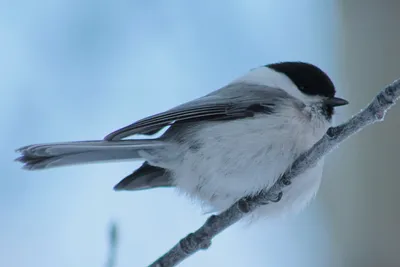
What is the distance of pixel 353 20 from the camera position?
2066 millimetres

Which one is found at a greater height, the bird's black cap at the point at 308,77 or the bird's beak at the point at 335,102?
the bird's black cap at the point at 308,77

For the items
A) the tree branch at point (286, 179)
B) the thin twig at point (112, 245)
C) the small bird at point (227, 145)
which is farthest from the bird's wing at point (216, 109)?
the thin twig at point (112, 245)

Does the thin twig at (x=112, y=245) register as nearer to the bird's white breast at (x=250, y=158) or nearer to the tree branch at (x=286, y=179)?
the tree branch at (x=286, y=179)

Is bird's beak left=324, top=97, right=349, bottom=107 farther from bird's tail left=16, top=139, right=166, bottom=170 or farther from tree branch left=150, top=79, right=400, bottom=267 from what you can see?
bird's tail left=16, top=139, right=166, bottom=170

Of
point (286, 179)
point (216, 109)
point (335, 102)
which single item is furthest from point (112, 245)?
point (335, 102)

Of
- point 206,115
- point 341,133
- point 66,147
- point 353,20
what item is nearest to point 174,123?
point 206,115

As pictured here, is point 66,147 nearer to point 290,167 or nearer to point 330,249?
point 290,167

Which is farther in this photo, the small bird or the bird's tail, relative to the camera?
the small bird

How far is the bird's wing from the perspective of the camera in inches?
46.6

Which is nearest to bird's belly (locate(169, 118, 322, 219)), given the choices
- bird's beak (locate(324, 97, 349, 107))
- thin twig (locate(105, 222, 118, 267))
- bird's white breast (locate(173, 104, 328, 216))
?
bird's white breast (locate(173, 104, 328, 216))

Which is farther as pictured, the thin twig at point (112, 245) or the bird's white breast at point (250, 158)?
the bird's white breast at point (250, 158)

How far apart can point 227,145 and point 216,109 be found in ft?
0.31

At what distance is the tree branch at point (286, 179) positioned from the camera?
0.83m

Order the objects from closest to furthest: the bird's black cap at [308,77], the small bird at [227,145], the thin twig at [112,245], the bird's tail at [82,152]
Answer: the thin twig at [112,245] < the bird's tail at [82,152] < the small bird at [227,145] < the bird's black cap at [308,77]
